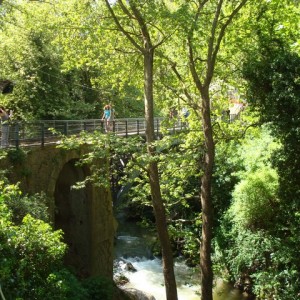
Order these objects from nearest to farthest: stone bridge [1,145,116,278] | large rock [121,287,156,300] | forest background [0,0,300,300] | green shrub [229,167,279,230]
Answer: forest background [0,0,300,300] < stone bridge [1,145,116,278] < green shrub [229,167,279,230] < large rock [121,287,156,300]

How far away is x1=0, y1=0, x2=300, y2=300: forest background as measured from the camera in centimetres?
716

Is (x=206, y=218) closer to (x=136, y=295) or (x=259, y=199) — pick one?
(x=259, y=199)

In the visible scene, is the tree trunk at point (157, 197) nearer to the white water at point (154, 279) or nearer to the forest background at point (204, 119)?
the forest background at point (204, 119)

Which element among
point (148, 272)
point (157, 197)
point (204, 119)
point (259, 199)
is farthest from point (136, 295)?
point (204, 119)

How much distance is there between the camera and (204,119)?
31.5 feet

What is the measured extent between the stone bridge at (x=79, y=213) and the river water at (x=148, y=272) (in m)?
2.69

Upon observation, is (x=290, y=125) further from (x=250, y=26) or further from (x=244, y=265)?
(x=244, y=265)

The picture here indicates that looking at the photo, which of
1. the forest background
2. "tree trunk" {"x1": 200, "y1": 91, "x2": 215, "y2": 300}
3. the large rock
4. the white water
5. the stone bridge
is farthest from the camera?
the white water

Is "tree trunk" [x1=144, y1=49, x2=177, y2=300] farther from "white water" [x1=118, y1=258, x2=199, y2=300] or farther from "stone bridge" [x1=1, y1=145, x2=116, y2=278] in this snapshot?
"white water" [x1=118, y1=258, x2=199, y2=300]

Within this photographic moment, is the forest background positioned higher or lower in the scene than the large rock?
higher

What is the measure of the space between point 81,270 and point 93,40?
7.68 meters

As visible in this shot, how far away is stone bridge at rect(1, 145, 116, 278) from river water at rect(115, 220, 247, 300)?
106 inches

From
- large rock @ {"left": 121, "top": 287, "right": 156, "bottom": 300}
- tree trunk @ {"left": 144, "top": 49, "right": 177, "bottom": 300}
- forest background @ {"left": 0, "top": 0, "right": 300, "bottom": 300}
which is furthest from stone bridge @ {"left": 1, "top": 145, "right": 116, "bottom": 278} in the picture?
tree trunk @ {"left": 144, "top": 49, "right": 177, "bottom": 300}

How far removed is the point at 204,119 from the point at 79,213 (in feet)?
22.0
